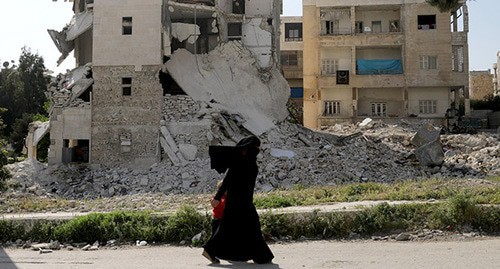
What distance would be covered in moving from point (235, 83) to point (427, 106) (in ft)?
53.9

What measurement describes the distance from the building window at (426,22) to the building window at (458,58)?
2.16 meters

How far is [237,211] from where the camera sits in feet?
23.0

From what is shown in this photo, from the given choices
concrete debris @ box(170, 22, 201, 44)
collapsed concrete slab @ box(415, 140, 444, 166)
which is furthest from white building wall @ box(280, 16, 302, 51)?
collapsed concrete slab @ box(415, 140, 444, 166)

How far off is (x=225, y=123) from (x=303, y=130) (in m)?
5.77

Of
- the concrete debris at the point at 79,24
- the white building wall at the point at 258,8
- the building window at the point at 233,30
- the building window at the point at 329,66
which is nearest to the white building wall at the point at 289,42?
the building window at the point at 329,66

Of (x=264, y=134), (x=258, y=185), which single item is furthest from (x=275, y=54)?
(x=258, y=185)

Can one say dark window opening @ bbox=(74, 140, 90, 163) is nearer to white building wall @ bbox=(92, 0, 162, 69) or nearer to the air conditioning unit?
white building wall @ bbox=(92, 0, 162, 69)

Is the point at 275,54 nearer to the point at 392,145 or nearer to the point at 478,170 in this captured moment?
the point at 392,145

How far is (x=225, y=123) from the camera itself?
25062 mm

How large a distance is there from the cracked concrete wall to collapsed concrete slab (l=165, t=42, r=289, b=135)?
1723mm

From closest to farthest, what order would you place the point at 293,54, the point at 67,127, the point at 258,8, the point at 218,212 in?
the point at 218,212 < the point at 67,127 < the point at 258,8 < the point at 293,54

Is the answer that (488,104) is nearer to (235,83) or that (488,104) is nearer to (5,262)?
(235,83)

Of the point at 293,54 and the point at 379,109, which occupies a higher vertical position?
the point at 293,54

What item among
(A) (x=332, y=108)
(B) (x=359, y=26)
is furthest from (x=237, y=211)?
(B) (x=359, y=26)
